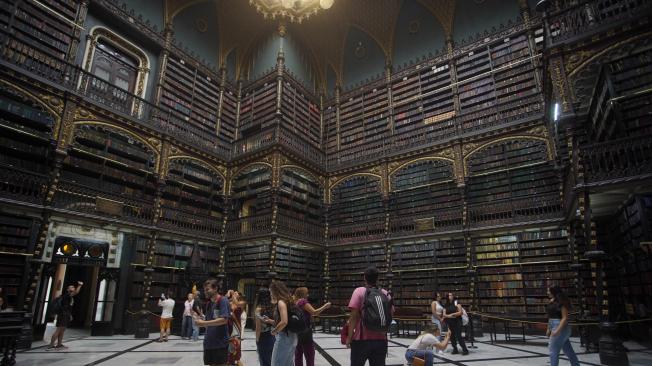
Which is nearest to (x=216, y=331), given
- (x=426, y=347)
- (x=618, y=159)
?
(x=426, y=347)

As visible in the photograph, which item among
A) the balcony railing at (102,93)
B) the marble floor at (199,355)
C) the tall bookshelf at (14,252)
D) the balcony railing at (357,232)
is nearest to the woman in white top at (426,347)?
the marble floor at (199,355)

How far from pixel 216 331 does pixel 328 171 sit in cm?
1141

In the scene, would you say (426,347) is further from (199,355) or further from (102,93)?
(102,93)

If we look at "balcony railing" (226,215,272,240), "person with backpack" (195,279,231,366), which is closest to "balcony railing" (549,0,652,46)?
"person with backpack" (195,279,231,366)

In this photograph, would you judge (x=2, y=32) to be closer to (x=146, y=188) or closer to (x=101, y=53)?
(x=101, y=53)

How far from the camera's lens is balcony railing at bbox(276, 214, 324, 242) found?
38.1ft

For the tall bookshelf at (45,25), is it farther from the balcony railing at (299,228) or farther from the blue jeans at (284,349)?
the blue jeans at (284,349)

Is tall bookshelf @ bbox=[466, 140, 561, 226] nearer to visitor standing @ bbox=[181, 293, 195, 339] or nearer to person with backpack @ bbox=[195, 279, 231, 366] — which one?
visitor standing @ bbox=[181, 293, 195, 339]

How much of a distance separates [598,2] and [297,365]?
8.73 m

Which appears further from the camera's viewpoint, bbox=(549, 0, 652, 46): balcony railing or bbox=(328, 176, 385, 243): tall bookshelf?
bbox=(328, 176, 385, 243): tall bookshelf

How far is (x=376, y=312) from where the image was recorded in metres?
2.55

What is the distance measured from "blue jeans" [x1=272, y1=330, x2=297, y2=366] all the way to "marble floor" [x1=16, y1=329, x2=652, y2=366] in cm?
241

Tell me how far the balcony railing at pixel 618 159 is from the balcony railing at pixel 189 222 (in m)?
10.4

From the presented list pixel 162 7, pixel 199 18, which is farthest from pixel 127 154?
pixel 199 18
